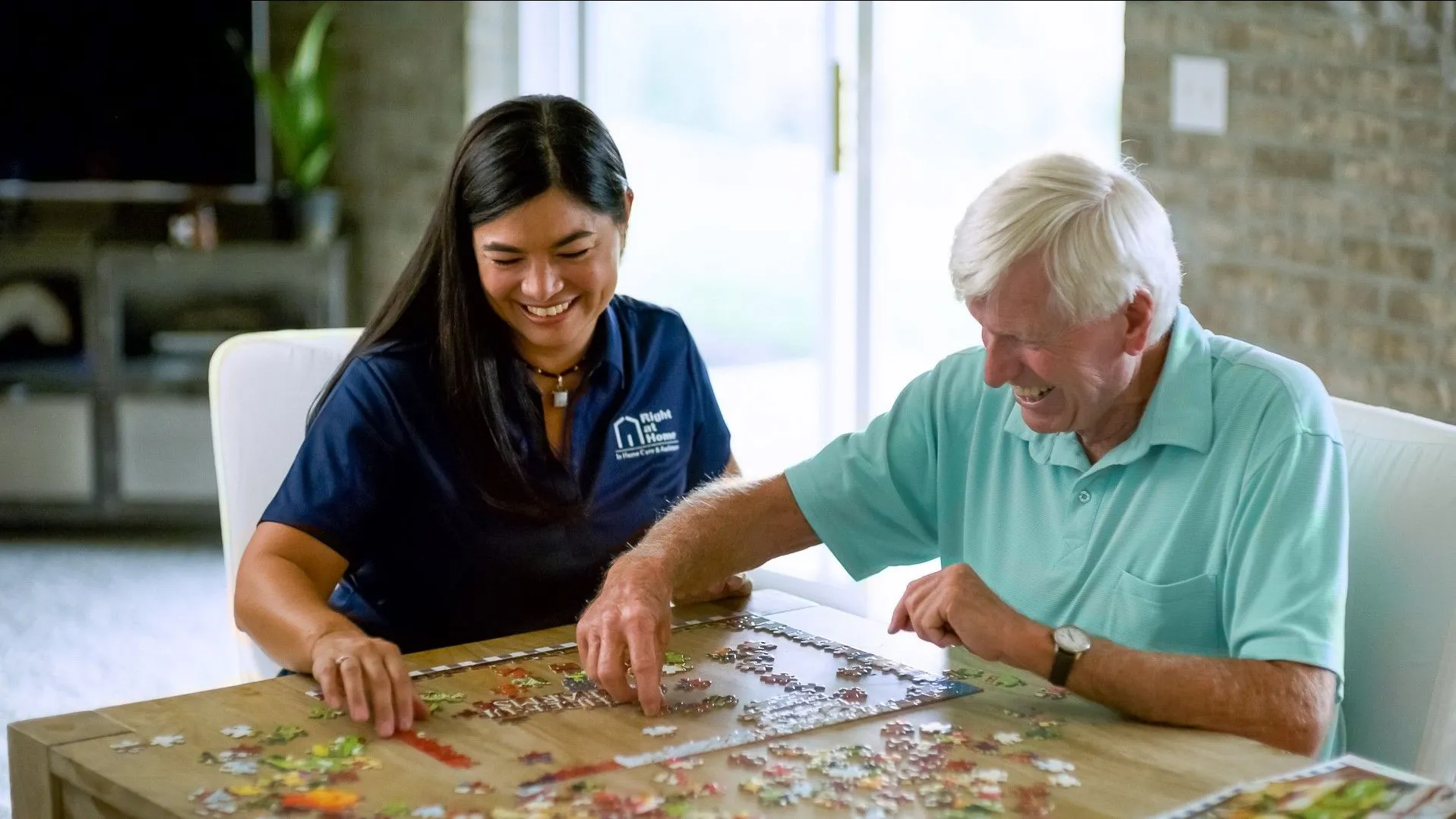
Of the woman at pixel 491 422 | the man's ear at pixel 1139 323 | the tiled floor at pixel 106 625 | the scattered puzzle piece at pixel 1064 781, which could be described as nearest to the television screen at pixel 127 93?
the tiled floor at pixel 106 625

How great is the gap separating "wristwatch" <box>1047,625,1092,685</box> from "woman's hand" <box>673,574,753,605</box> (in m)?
0.56

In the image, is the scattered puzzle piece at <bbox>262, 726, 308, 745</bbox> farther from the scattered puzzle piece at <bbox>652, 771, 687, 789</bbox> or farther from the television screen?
the television screen

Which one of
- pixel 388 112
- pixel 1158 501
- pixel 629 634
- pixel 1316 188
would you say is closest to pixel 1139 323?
pixel 1158 501

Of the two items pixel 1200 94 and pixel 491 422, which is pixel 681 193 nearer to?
pixel 1200 94

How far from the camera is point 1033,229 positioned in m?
1.86

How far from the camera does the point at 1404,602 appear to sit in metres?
1.88

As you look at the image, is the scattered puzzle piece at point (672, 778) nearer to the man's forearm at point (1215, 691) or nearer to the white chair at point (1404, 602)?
the man's forearm at point (1215, 691)

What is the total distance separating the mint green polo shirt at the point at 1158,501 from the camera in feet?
5.81

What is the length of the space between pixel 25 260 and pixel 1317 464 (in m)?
4.87

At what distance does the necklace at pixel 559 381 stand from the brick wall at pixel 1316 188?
6.06ft

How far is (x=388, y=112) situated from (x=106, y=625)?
220cm

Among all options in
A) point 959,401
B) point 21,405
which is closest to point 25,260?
point 21,405

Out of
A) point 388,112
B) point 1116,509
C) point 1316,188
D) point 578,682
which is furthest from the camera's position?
point 388,112

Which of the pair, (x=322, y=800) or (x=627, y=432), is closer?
(x=322, y=800)
